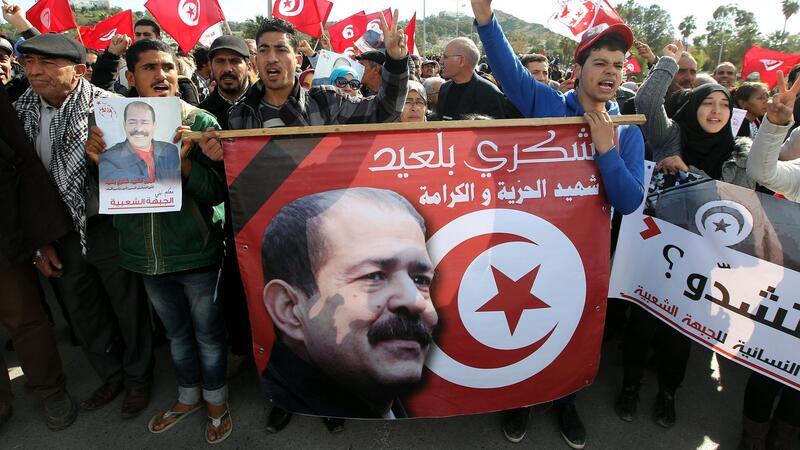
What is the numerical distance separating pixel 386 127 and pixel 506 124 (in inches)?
A: 20.4

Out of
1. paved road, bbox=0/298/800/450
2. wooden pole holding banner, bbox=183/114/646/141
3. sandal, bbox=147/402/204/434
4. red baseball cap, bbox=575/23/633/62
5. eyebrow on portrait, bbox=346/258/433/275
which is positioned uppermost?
red baseball cap, bbox=575/23/633/62

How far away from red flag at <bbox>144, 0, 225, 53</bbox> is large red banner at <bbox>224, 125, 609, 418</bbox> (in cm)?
460

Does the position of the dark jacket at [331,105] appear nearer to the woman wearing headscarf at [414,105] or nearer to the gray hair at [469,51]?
the woman wearing headscarf at [414,105]

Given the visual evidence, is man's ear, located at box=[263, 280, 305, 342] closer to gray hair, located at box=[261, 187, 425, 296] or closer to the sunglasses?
gray hair, located at box=[261, 187, 425, 296]

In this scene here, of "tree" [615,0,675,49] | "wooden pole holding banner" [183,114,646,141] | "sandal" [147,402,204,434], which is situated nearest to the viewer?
"wooden pole holding banner" [183,114,646,141]

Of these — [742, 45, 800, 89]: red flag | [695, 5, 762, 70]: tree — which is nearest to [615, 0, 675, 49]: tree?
[695, 5, 762, 70]: tree

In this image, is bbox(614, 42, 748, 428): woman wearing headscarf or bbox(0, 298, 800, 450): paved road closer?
bbox(0, 298, 800, 450): paved road

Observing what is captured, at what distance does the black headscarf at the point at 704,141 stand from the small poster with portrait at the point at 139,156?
276cm

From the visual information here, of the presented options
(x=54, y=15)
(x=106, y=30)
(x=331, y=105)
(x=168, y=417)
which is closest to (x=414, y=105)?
(x=331, y=105)

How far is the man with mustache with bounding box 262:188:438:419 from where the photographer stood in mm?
1999

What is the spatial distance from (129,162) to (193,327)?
3.13 ft

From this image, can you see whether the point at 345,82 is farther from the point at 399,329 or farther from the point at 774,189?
the point at 774,189

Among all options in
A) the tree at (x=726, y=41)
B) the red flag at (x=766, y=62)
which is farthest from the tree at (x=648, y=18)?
the red flag at (x=766, y=62)

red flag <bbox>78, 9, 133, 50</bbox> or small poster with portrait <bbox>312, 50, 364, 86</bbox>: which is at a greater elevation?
red flag <bbox>78, 9, 133, 50</bbox>
